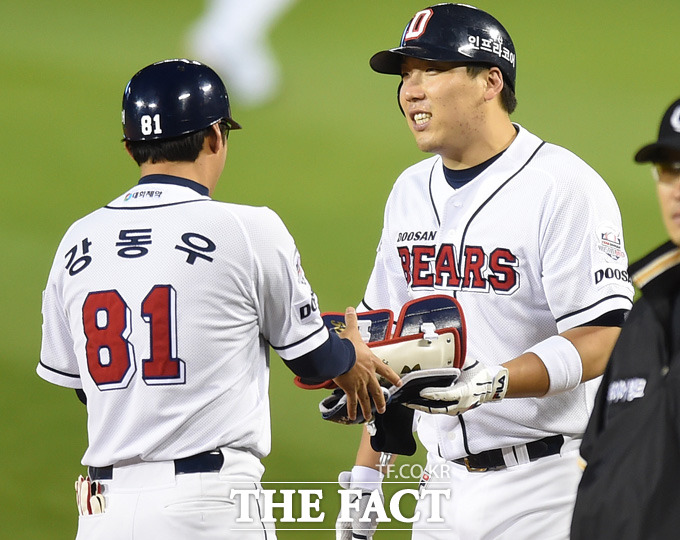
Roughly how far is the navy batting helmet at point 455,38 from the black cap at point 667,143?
1236mm

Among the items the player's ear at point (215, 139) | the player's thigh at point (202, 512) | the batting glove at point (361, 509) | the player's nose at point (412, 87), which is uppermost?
the player's nose at point (412, 87)

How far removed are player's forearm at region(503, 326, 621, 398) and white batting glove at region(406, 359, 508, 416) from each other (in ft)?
0.09

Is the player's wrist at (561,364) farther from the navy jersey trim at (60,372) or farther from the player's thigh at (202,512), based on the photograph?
the navy jersey trim at (60,372)

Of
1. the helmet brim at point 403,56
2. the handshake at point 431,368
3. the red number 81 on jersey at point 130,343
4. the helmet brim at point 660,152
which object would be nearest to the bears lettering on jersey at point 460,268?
the handshake at point 431,368

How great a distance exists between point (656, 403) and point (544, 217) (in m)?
1.24

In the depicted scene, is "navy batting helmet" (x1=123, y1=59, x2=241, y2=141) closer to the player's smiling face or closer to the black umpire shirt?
the player's smiling face

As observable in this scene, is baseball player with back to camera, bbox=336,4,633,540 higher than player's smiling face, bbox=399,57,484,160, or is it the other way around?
player's smiling face, bbox=399,57,484,160

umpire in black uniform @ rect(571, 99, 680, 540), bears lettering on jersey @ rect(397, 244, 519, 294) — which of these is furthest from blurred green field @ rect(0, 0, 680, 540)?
umpire in black uniform @ rect(571, 99, 680, 540)

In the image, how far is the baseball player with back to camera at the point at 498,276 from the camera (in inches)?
96.3

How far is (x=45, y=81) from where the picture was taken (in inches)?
234

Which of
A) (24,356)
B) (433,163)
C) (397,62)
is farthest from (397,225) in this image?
(24,356)

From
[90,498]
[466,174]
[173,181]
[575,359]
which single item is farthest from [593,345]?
[90,498]

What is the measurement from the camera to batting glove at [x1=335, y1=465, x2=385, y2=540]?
115 inches

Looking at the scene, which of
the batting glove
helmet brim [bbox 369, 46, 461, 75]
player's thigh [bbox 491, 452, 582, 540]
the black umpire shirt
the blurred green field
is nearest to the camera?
the black umpire shirt
